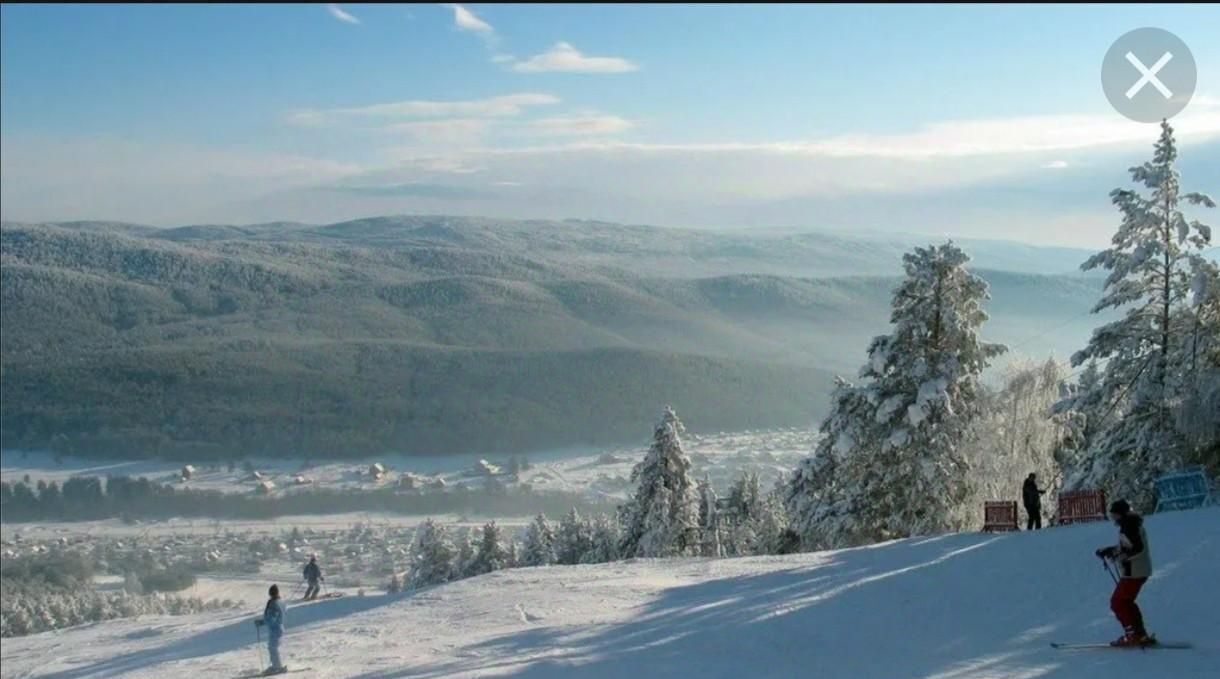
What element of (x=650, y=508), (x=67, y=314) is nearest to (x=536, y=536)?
(x=650, y=508)

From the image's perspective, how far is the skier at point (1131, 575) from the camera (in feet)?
37.8

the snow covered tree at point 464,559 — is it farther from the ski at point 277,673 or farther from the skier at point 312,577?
the ski at point 277,673

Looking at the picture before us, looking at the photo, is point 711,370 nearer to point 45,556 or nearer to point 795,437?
point 795,437

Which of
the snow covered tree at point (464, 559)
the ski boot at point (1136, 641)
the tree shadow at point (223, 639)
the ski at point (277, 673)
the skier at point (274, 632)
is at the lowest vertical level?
the snow covered tree at point (464, 559)

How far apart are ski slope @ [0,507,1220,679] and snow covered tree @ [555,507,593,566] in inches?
829

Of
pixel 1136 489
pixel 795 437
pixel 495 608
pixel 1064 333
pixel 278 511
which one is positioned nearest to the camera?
pixel 495 608

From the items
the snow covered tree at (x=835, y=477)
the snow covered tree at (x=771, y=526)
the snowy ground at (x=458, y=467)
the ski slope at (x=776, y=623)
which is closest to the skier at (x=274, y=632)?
the ski slope at (x=776, y=623)

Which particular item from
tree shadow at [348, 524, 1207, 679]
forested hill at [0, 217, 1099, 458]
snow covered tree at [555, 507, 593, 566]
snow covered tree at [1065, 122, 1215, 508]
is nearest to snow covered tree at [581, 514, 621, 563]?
snow covered tree at [555, 507, 593, 566]

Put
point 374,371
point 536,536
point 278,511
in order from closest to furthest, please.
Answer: point 536,536
point 278,511
point 374,371

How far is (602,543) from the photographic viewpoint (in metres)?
41.5

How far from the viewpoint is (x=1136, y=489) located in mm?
24031

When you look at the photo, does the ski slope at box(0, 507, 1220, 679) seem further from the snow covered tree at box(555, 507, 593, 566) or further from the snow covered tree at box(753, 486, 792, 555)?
the snow covered tree at box(555, 507, 593, 566)

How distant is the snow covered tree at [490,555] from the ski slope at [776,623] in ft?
65.6

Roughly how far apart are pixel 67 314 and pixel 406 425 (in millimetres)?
96997
